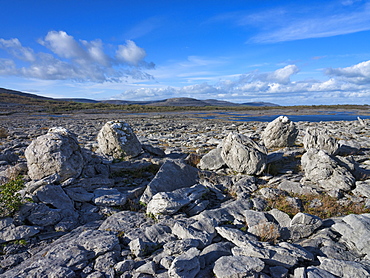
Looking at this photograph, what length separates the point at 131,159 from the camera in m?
17.7

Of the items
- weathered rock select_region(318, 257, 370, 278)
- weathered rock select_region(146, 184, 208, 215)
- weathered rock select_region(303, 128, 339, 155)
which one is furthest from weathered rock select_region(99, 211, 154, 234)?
weathered rock select_region(303, 128, 339, 155)

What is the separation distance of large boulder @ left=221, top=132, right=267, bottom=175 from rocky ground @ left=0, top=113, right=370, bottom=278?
62 mm

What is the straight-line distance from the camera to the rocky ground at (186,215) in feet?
22.2

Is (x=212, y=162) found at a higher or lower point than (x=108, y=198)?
higher

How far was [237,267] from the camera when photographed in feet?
20.7

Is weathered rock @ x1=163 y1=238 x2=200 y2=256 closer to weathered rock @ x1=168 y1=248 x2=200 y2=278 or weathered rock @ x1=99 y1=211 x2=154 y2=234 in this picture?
weathered rock @ x1=168 y1=248 x2=200 y2=278

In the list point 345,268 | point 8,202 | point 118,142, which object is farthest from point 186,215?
point 118,142

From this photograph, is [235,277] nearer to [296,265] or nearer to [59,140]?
[296,265]

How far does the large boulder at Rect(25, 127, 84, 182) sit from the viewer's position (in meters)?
12.5

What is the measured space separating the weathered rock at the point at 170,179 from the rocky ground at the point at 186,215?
0.21ft

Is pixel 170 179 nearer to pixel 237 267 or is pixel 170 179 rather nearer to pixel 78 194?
pixel 78 194

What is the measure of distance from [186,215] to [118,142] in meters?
9.41

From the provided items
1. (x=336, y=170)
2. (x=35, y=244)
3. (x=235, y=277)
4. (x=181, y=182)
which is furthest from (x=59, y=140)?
(x=336, y=170)

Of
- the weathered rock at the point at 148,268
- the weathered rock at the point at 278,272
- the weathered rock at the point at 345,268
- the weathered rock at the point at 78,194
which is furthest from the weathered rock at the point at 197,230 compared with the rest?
the weathered rock at the point at 78,194
